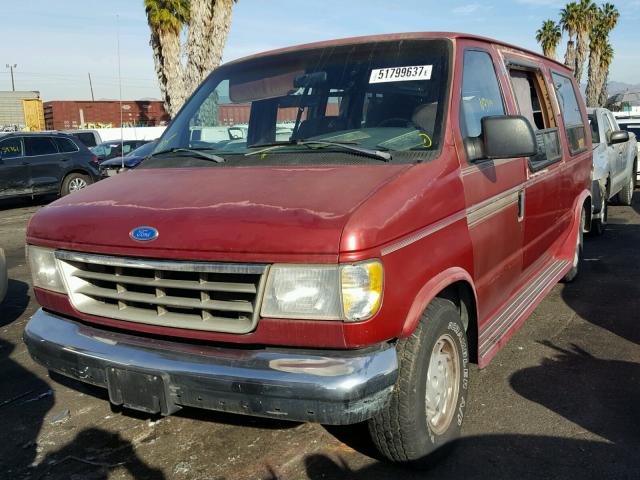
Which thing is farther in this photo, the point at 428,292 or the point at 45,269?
the point at 45,269

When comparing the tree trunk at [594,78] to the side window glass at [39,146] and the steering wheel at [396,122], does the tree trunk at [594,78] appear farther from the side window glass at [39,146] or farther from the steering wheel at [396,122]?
the steering wheel at [396,122]

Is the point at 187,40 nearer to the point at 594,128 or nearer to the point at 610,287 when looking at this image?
the point at 594,128

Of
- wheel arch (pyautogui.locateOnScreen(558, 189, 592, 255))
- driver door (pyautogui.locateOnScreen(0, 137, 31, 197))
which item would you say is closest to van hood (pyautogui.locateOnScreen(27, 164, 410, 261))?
wheel arch (pyautogui.locateOnScreen(558, 189, 592, 255))

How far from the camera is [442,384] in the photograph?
317cm

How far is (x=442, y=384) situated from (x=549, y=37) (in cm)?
4589

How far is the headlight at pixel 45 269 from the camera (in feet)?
10.4

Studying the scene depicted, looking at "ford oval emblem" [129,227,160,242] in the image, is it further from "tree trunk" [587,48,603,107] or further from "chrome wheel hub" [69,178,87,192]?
"tree trunk" [587,48,603,107]

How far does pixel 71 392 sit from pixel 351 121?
254cm

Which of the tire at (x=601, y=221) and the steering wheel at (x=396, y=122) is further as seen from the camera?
the tire at (x=601, y=221)

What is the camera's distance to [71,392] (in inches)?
163

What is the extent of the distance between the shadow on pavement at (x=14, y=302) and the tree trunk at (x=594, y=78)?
45133mm

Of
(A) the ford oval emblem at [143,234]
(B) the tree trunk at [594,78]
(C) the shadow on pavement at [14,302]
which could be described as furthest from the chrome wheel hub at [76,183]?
(B) the tree trunk at [594,78]

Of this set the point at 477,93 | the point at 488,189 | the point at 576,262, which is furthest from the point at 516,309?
the point at 576,262

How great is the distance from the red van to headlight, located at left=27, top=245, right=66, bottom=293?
1cm
